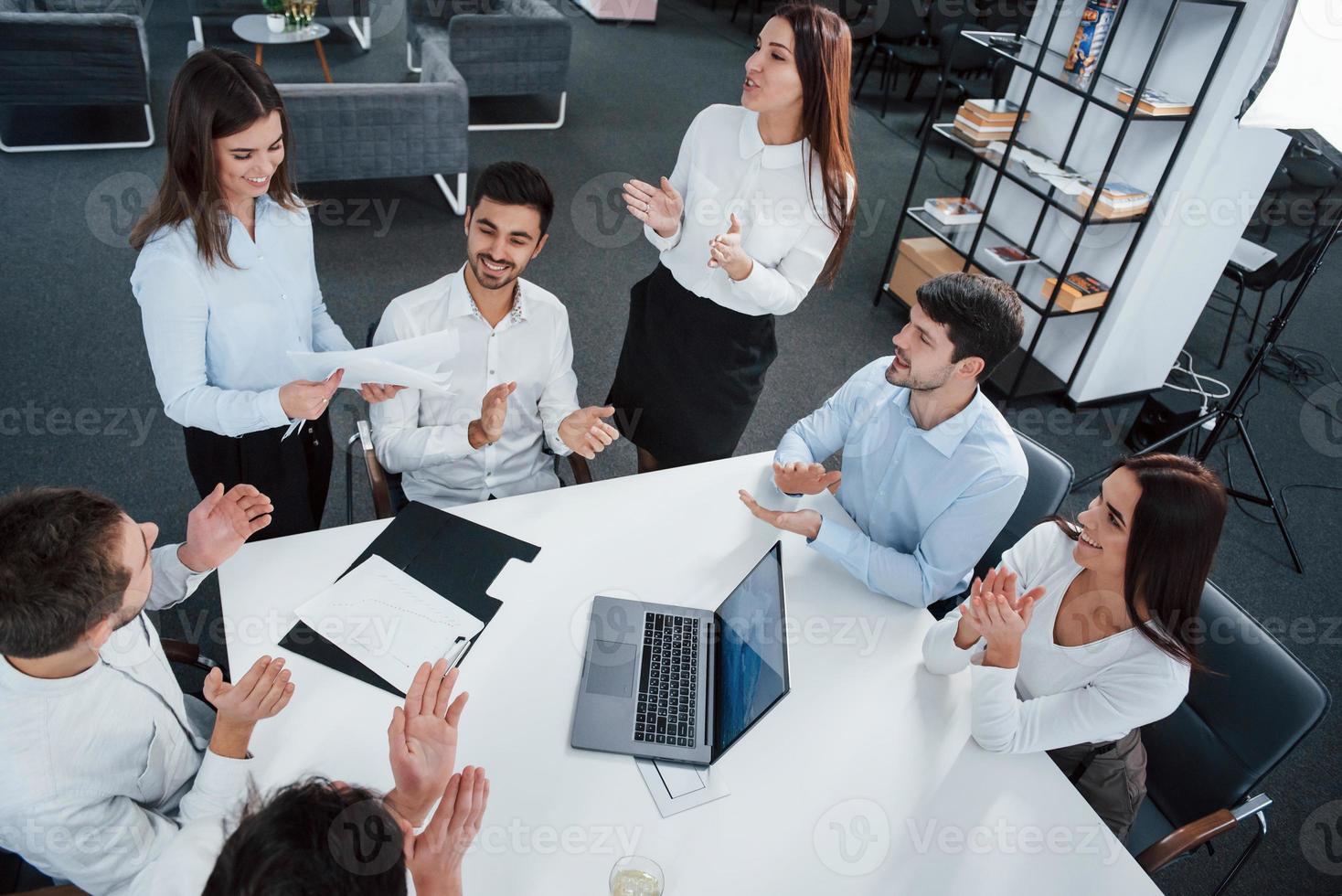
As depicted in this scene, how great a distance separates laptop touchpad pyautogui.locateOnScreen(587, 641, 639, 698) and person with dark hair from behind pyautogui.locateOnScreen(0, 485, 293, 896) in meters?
0.55

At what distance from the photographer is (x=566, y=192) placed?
5.29 meters

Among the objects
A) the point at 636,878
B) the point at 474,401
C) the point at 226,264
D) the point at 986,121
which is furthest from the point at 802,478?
the point at 986,121

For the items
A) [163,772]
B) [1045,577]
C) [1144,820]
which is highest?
[1045,577]

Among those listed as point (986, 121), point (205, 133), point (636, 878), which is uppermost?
point (205, 133)

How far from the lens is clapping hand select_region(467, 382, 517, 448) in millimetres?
2121

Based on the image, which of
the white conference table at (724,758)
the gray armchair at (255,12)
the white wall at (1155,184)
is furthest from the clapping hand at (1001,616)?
the gray armchair at (255,12)

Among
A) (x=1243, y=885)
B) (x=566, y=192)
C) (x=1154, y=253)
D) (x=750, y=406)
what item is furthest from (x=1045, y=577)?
(x=566, y=192)

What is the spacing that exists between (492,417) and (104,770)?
1.04 meters

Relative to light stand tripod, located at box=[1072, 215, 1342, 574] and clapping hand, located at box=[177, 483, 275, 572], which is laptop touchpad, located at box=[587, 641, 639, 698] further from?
light stand tripod, located at box=[1072, 215, 1342, 574]

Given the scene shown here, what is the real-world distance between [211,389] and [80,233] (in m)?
3.07

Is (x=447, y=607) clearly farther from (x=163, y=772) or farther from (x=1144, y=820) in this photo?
(x=1144, y=820)

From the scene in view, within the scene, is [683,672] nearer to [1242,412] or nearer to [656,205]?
[656,205]

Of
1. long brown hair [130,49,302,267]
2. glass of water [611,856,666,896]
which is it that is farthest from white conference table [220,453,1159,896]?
long brown hair [130,49,302,267]

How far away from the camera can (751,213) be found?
238 cm
